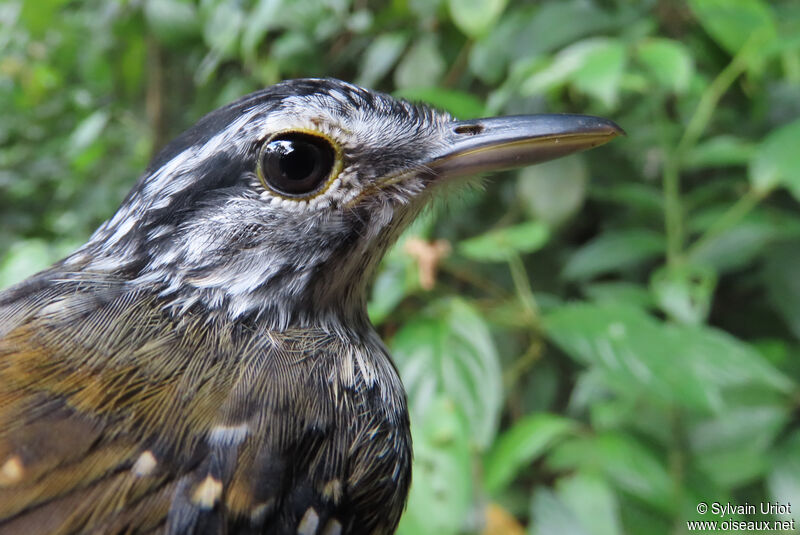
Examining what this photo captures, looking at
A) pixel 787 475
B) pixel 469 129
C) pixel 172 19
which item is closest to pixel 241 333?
pixel 469 129

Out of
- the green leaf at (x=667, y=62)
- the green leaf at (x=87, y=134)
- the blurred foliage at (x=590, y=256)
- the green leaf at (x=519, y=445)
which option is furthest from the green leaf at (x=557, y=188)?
the green leaf at (x=87, y=134)

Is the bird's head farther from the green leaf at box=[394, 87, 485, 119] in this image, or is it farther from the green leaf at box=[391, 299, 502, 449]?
the green leaf at box=[394, 87, 485, 119]

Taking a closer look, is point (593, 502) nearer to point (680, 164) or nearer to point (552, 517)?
point (552, 517)

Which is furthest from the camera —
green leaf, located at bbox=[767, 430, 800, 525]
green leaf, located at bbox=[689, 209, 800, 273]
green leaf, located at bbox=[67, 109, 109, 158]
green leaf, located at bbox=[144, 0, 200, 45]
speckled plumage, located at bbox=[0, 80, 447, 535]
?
green leaf, located at bbox=[67, 109, 109, 158]

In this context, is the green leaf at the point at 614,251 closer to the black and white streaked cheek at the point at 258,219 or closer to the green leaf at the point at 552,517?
the green leaf at the point at 552,517

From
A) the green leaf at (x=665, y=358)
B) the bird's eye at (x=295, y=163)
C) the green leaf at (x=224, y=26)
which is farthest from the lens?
the green leaf at (x=224, y=26)

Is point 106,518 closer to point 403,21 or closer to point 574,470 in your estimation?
point 574,470

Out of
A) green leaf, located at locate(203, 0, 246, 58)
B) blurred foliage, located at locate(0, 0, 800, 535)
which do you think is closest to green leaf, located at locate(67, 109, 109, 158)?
blurred foliage, located at locate(0, 0, 800, 535)

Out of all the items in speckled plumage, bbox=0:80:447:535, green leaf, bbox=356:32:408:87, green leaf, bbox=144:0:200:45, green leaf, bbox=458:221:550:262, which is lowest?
green leaf, bbox=458:221:550:262
